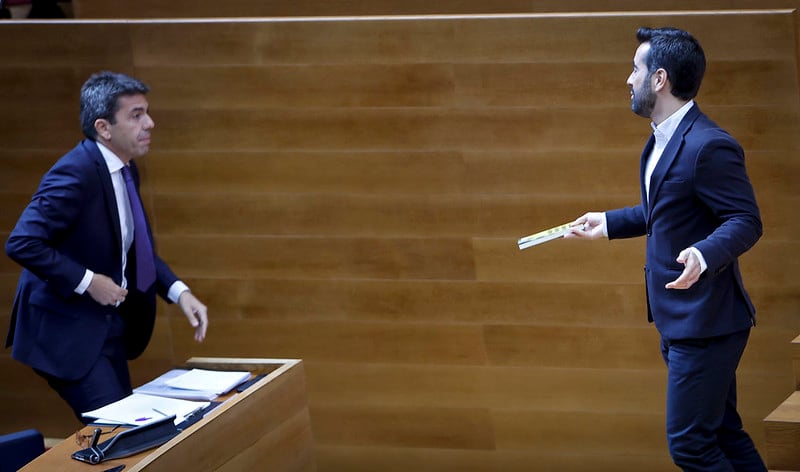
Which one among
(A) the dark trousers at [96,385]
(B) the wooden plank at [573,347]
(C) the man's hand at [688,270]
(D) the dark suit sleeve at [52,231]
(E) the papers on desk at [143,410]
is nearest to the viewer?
(C) the man's hand at [688,270]

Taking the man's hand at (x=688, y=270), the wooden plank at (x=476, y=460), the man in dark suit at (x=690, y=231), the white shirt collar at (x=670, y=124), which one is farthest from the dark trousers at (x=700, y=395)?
the wooden plank at (x=476, y=460)

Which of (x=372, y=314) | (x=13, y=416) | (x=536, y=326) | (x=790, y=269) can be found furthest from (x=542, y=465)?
(x=13, y=416)

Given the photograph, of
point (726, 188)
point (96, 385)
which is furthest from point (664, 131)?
point (96, 385)

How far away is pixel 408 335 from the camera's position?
4508 millimetres

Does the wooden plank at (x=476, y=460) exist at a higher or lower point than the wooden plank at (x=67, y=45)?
lower

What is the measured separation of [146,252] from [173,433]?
0.89 m

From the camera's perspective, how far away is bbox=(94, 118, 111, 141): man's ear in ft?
12.5

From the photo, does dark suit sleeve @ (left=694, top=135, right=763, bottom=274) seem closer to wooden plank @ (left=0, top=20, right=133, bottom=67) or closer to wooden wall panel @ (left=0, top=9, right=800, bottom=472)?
wooden wall panel @ (left=0, top=9, right=800, bottom=472)

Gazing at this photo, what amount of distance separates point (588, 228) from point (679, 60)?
595 millimetres

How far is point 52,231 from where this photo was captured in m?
3.66

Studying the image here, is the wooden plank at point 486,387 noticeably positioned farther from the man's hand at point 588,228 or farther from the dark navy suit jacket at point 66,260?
the dark navy suit jacket at point 66,260

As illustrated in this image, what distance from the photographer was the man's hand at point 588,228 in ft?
11.2

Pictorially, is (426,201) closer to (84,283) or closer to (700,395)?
(84,283)

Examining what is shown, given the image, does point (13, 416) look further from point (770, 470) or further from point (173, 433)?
point (770, 470)
